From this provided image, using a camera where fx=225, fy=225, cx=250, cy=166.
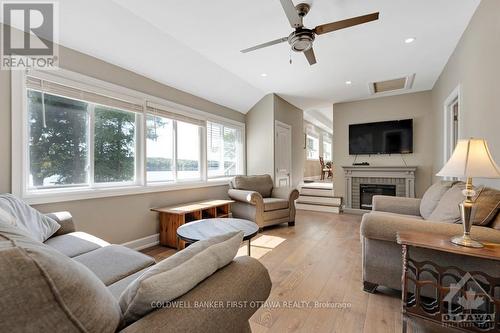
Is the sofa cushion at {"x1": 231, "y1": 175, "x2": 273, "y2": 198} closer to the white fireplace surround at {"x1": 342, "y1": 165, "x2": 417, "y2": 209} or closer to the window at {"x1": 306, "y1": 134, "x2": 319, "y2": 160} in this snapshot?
the white fireplace surround at {"x1": 342, "y1": 165, "x2": 417, "y2": 209}

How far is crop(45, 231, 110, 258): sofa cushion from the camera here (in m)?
1.59

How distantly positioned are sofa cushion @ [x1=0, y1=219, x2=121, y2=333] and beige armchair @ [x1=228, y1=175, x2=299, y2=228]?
310cm

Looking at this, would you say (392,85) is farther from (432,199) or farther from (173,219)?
(173,219)

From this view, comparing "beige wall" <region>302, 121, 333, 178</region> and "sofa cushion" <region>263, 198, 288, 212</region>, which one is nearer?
"sofa cushion" <region>263, 198, 288, 212</region>

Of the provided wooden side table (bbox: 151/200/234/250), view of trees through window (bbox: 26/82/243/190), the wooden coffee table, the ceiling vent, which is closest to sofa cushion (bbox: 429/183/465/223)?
the wooden coffee table

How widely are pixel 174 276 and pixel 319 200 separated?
513cm

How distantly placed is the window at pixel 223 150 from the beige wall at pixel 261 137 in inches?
10.0

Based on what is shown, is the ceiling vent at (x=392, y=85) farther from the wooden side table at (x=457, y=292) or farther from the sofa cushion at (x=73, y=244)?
the sofa cushion at (x=73, y=244)

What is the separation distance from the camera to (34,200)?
2059 millimetres

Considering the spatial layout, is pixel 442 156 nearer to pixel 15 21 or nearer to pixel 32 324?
pixel 32 324

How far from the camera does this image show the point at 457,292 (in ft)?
4.61

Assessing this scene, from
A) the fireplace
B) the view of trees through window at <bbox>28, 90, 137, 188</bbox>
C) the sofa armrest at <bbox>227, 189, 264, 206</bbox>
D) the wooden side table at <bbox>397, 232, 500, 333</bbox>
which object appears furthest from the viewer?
the fireplace

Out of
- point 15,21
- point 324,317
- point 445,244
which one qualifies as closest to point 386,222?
point 445,244

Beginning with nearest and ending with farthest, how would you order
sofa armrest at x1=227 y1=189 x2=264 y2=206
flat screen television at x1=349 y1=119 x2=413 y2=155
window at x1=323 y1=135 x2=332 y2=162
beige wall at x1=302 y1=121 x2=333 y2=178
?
sofa armrest at x1=227 y1=189 x2=264 y2=206 → flat screen television at x1=349 y1=119 x2=413 y2=155 → beige wall at x1=302 y1=121 x2=333 y2=178 → window at x1=323 y1=135 x2=332 y2=162
